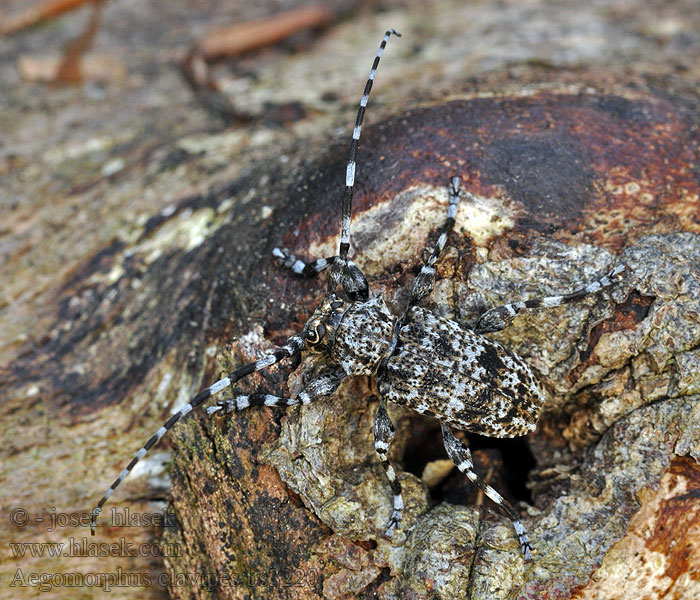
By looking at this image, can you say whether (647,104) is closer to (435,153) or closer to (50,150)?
(435,153)

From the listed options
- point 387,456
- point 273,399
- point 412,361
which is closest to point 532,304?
point 412,361

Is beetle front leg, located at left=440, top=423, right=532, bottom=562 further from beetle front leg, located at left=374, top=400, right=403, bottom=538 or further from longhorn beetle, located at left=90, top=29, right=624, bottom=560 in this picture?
beetle front leg, located at left=374, top=400, right=403, bottom=538

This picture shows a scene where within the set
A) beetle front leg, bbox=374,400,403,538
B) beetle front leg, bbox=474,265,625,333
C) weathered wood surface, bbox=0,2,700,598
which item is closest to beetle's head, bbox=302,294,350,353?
weathered wood surface, bbox=0,2,700,598

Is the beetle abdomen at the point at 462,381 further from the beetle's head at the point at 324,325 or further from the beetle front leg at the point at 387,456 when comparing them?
the beetle's head at the point at 324,325

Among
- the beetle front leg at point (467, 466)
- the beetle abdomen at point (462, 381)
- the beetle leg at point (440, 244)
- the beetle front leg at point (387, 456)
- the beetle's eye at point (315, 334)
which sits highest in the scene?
the beetle leg at point (440, 244)

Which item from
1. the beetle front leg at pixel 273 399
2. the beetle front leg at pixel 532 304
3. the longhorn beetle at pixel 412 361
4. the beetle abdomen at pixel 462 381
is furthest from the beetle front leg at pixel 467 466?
the beetle front leg at pixel 273 399

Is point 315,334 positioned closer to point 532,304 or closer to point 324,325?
point 324,325
